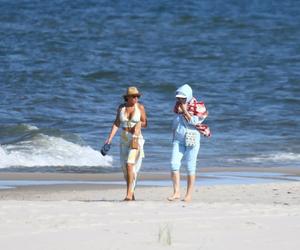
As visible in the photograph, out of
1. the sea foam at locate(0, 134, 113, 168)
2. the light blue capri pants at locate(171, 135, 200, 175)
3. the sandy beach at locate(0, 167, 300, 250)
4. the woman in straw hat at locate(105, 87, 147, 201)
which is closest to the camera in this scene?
the sandy beach at locate(0, 167, 300, 250)

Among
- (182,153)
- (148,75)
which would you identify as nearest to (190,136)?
(182,153)

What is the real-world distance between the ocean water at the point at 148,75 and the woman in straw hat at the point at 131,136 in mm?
4715

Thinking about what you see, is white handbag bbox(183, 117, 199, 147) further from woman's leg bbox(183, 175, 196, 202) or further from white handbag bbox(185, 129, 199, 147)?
woman's leg bbox(183, 175, 196, 202)

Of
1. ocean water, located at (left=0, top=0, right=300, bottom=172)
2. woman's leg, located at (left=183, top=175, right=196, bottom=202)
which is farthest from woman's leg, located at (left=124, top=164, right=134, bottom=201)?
ocean water, located at (left=0, top=0, right=300, bottom=172)

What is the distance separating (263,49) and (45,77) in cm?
1074

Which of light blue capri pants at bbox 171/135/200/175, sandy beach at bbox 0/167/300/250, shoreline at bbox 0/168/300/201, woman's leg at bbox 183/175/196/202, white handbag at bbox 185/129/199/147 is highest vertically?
white handbag at bbox 185/129/199/147

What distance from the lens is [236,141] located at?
883 inches

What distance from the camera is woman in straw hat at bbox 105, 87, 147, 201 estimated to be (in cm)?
1345

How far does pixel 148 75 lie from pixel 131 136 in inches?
825

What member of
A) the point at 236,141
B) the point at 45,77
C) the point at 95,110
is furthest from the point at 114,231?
the point at 45,77

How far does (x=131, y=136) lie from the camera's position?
1350 centimetres

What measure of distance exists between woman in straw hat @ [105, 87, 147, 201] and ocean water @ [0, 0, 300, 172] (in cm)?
471

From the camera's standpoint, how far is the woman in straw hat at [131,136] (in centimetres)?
1345

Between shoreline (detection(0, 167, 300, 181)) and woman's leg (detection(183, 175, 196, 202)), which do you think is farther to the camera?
shoreline (detection(0, 167, 300, 181))
